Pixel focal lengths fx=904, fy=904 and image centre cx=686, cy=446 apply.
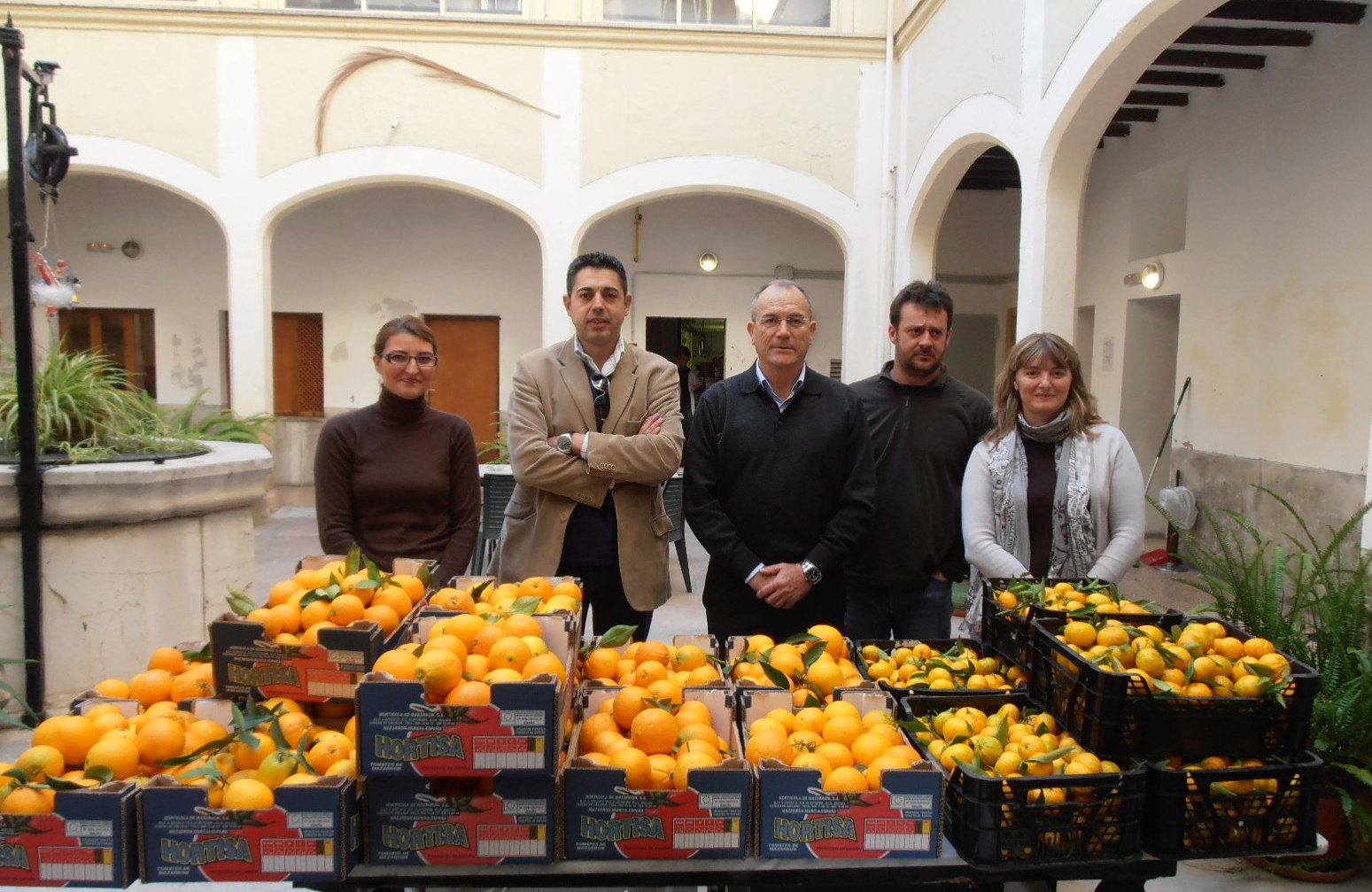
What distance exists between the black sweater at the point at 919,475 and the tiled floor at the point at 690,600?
81 centimetres

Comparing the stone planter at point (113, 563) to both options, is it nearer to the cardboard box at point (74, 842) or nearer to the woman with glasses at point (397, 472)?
the woman with glasses at point (397, 472)

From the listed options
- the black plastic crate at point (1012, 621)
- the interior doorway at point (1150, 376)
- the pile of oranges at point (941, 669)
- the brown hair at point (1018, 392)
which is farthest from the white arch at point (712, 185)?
the pile of oranges at point (941, 669)

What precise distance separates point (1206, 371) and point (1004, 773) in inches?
261

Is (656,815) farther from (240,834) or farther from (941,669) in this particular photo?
(941,669)

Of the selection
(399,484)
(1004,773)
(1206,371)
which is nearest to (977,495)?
(1004,773)

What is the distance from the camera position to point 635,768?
1.71 meters

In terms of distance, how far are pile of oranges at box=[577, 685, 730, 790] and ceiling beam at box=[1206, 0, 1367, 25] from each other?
230 inches

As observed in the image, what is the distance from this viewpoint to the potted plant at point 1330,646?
2877 millimetres

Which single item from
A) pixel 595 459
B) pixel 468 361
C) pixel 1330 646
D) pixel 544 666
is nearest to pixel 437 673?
pixel 544 666

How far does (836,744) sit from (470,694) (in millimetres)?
739

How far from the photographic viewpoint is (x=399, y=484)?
3066mm

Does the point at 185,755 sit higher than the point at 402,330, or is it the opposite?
the point at 402,330

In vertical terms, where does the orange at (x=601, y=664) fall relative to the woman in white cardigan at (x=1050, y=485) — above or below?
below

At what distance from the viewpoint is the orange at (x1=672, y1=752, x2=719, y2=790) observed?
66.6 inches
